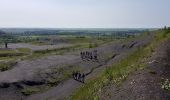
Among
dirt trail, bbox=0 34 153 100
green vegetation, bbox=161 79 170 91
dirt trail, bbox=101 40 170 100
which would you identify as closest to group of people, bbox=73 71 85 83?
dirt trail, bbox=0 34 153 100

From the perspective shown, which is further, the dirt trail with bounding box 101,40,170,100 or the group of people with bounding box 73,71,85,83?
the group of people with bounding box 73,71,85,83

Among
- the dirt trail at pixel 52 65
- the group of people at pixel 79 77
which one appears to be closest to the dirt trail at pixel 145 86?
the dirt trail at pixel 52 65

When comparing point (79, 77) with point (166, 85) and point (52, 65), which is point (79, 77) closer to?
point (52, 65)

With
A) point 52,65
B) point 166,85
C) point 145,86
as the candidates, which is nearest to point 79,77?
point 52,65

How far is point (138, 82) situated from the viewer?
1961cm

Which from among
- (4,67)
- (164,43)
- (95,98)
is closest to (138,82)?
(95,98)

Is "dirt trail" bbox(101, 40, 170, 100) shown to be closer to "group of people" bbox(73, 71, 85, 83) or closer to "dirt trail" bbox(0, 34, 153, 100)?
"dirt trail" bbox(0, 34, 153, 100)

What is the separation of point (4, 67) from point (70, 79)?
16410 mm

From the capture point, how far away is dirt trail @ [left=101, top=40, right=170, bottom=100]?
17344 mm

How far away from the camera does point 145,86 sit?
18.7 metres

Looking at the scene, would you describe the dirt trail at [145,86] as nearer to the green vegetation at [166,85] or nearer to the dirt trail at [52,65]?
the green vegetation at [166,85]

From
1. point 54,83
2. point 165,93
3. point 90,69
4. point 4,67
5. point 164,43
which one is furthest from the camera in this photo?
point 4,67

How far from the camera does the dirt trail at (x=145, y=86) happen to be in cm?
Result: 1734

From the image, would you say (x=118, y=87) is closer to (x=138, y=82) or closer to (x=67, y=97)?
(x=138, y=82)
